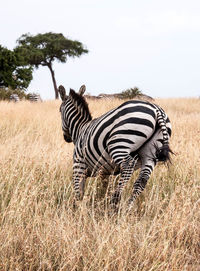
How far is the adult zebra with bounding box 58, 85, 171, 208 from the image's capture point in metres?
3.70

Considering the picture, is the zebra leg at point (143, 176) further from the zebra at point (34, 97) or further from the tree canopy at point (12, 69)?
the tree canopy at point (12, 69)

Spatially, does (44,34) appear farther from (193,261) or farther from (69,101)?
(193,261)

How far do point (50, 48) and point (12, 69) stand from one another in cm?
618

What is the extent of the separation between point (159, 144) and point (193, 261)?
4.31 ft

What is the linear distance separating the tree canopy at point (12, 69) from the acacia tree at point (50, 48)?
9.21ft

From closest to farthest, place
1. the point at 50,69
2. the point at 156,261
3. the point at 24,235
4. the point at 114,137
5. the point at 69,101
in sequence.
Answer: the point at 156,261 → the point at 24,235 → the point at 114,137 → the point at 69,101 → the point at 50,69

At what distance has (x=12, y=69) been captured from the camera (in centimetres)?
3331

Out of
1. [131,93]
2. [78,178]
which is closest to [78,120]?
[78,178]

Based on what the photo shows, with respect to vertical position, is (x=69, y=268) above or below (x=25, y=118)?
below

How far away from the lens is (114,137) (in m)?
3.74

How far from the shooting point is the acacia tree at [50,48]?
122 feet

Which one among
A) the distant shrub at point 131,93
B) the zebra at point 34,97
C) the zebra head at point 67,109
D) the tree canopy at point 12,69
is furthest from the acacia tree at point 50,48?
the zebra head at point 67,109

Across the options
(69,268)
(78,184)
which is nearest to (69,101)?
(78,184)

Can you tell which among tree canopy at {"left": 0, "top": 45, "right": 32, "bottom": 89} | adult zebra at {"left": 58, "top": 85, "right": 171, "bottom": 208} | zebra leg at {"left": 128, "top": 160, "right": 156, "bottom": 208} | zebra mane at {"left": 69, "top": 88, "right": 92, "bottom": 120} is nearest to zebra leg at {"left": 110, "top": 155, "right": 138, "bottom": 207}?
adult zebra at {"left": 58, "top": 85, "right": 171, "bottom": 208}
